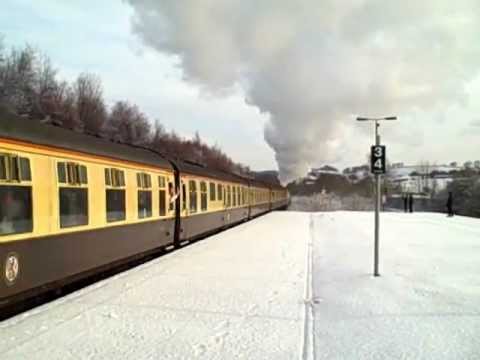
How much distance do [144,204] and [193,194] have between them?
4589 millimetres

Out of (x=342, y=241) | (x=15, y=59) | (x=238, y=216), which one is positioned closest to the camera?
(x=342, y=241)

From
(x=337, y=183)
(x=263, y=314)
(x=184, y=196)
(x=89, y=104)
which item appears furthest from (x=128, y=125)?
(x=263, y=314)

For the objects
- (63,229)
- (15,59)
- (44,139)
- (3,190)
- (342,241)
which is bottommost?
(342,241)

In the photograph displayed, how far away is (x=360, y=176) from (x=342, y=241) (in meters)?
69.5

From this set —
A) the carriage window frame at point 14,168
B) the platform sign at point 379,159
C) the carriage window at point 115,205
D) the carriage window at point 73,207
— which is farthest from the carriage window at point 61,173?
the platform sign at point 379,159

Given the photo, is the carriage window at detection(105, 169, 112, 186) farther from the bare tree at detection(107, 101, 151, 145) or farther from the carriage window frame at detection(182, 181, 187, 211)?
the bare tree at detection(107, 101, 151, 145)

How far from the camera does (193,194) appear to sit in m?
15.4

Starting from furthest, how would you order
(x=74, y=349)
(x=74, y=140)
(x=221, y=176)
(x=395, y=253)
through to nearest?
(x=221, y=176), (x=395, y=253), (x=74, y=140), (x=74, y=349)

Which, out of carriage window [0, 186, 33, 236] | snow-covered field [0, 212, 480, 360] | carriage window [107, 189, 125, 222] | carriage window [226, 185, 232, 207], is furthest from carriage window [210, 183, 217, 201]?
carriage window [0, 186, 33, 236]

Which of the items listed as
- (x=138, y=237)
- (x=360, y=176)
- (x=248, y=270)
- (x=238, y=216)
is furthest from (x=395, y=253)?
(x=360, y=176)

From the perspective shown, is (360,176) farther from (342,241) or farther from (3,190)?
(3,190)

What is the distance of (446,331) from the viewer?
232 inches

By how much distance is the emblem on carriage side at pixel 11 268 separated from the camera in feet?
19.4

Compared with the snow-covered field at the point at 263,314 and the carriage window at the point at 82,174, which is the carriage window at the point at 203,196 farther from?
the carriage window at the point at 82,174
